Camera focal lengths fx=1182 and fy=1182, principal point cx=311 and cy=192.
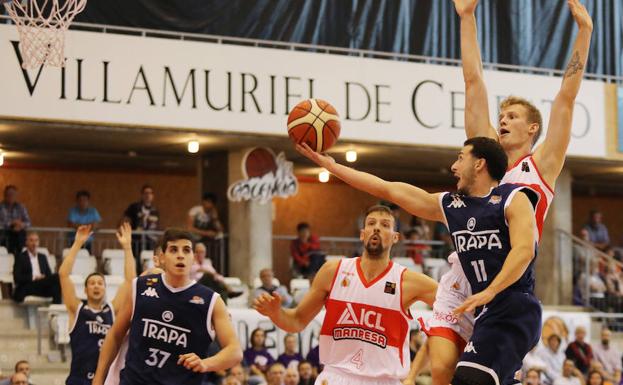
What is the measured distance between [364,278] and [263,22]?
1230cm

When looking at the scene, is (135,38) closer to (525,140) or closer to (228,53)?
(228,53)

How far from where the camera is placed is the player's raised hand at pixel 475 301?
248 inches

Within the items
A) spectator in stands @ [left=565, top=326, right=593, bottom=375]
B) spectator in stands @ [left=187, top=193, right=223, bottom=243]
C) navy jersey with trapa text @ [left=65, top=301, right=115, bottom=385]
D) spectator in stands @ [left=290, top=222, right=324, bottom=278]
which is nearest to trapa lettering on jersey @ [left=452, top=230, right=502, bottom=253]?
navy jersey with trapa text @ [left=65, top=301, right=115, bottom=385]

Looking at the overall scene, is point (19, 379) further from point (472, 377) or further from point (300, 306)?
point (472, 377)

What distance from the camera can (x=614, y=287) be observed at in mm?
22641

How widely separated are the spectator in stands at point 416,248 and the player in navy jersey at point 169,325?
13.5 m

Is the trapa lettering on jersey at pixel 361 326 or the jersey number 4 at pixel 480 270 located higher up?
A: the jersey number 4 at pixel 480 270

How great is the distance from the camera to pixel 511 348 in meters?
6.83

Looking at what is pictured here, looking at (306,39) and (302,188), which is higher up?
(306,39)

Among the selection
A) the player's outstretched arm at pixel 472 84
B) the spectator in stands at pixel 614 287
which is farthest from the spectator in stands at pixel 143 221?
the player's outstretched arm at pixel 472 84

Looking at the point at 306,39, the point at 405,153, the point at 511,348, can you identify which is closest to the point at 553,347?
the point at 405,153

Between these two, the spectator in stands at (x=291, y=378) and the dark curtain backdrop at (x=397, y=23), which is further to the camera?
the dark curtain backdrop at (x=397, y=23)

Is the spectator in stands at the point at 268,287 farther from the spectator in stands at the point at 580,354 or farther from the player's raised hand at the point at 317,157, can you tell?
the player's raised hand at the point at 317,157

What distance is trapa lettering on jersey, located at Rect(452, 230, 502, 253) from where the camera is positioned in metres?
6.89
